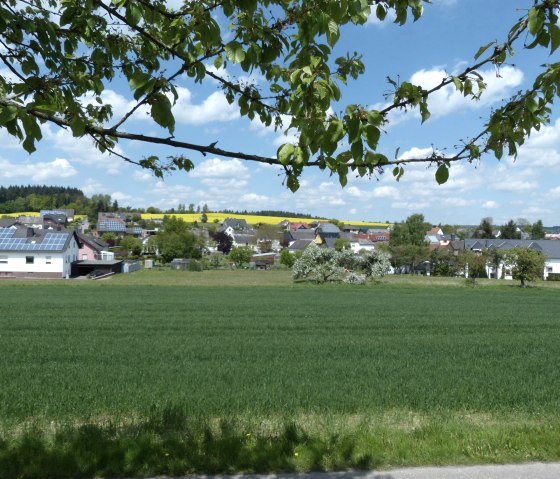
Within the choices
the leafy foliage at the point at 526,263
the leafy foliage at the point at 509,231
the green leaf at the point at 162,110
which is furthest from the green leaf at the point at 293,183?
the leafy foliage at the point at 509,231

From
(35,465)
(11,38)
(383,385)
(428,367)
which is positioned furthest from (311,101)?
(428,367)

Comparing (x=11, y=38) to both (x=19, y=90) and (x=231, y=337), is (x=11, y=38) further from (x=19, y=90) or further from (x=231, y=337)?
(x=231, y=337)

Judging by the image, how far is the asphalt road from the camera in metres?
4.61

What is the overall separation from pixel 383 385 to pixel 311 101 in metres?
7.32

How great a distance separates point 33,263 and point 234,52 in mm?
65920

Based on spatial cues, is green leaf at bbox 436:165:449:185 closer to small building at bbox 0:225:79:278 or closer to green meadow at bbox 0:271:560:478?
green meadow at bbox 0:271:560:478

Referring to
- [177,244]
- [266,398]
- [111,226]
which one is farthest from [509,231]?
[266,398]

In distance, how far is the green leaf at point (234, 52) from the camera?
108 inches

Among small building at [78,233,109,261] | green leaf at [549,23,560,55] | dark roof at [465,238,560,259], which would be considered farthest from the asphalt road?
dark roof at [465,238,560,259]

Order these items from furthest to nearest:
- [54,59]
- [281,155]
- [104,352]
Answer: [104,352], [54,59], [281,155]

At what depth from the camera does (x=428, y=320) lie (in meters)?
22.5

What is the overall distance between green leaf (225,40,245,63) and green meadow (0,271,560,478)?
12.1ft

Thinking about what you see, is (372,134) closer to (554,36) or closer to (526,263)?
(554,36)

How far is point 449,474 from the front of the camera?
15.3ft
